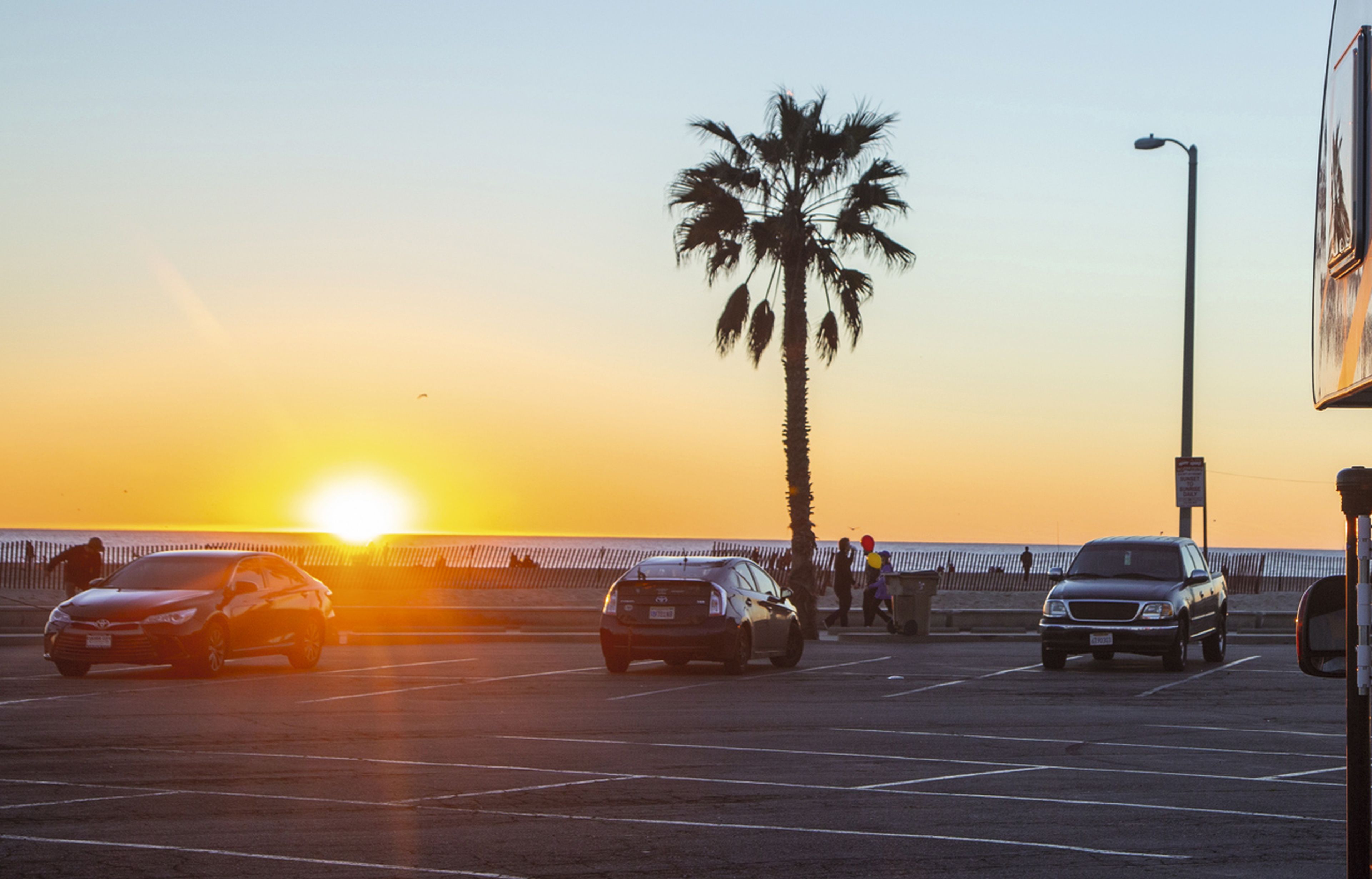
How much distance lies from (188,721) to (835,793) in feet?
21.9

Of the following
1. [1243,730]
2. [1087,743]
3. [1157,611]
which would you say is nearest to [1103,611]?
[1157,611]

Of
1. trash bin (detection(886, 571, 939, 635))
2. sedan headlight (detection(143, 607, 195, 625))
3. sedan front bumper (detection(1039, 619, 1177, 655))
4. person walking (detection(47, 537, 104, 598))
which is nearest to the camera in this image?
sedan headlight (detection(143, 607, 195, 625))

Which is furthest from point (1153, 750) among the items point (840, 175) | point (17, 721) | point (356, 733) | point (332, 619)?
point (840, 175)

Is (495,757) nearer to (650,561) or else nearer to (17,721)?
(17,721)

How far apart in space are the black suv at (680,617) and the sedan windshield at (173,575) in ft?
16.2

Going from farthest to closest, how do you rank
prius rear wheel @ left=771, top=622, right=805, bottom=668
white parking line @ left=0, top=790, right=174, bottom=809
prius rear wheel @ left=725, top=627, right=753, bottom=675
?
1. prius rear wheel @ left=771, top=622, right=805, bottom=668
2. prius rear wheel @ left=725, top=627, right=753, bottom=675
3. white parking line @ left=0, top=790, right=174, bottom=809

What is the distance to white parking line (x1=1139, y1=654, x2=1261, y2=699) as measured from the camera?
59.4 feet

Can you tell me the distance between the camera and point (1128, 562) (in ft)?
72.3

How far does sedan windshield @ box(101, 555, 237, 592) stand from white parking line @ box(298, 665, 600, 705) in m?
3.51

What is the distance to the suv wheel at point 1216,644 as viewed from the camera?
74.6 feet

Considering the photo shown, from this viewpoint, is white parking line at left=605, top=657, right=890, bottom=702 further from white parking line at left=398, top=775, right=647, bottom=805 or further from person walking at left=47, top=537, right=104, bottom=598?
person walking at left=47, top=537, right=104, bottom=598

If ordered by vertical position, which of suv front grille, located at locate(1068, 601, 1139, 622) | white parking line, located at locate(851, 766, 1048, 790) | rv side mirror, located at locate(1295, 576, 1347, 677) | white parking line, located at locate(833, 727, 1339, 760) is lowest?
white parking line, located at locate(833, 727, 1339, 760)

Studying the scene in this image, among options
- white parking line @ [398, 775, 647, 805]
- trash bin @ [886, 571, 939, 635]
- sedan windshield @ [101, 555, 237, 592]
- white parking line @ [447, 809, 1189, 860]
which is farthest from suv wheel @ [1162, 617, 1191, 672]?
white parking line @ [447, 809, 1189, 860]

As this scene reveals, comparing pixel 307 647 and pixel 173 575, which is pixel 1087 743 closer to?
pixel 307 647
